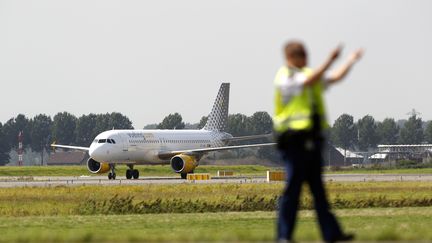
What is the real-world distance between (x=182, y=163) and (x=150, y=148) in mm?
3550

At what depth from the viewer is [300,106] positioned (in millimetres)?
13984

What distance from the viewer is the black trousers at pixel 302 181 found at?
46.2ft

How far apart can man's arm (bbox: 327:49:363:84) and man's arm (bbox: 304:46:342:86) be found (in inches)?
6.6

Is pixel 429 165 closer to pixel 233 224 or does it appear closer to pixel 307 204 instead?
pixel 307 204

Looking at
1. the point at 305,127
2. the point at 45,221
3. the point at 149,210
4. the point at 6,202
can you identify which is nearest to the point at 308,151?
the point at 305,127

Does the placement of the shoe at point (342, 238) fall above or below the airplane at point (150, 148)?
below

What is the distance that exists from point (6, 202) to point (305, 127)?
128ft

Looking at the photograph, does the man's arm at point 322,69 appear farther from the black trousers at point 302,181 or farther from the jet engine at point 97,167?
the jet engine at point 97,167

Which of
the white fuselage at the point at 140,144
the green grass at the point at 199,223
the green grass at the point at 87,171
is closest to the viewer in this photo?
the green grass at the point at 199,223

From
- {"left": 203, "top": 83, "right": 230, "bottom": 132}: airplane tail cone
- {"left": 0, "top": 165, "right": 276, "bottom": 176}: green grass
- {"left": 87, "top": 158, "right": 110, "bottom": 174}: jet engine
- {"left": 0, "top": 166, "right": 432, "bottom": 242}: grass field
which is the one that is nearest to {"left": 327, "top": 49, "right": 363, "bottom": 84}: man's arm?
{"left": 0, "top": 166, "right": 432, "bottom": 242}: grass field

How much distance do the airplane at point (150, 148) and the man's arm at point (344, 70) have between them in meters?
72.5

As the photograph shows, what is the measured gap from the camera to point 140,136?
8912cm

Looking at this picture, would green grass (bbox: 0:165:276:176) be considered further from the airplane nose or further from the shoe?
the shoe

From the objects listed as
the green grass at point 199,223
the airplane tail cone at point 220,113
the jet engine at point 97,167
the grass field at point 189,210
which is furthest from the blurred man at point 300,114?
the airplane tail cone at point 220,113
